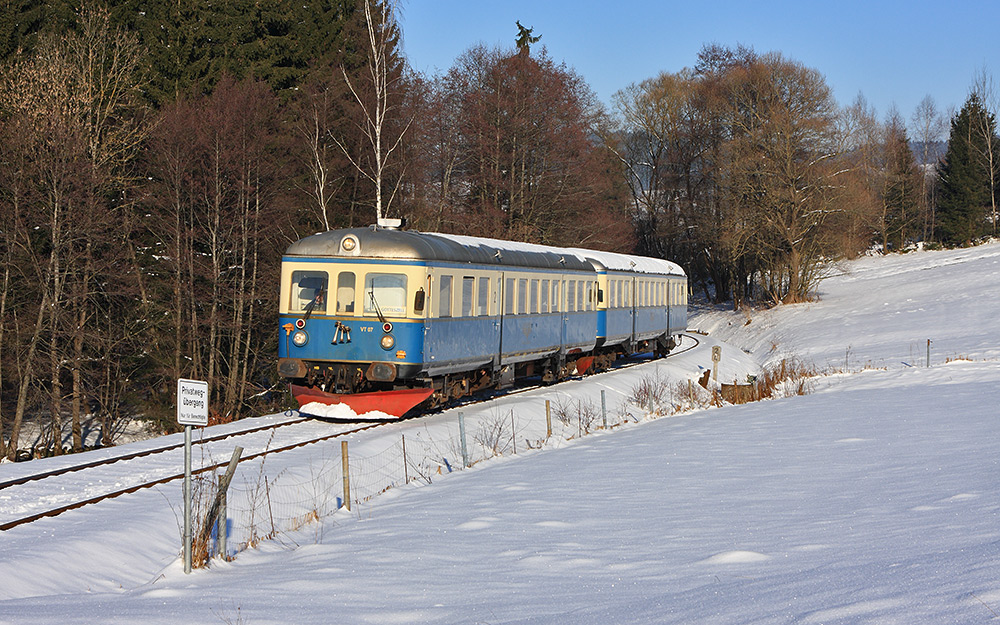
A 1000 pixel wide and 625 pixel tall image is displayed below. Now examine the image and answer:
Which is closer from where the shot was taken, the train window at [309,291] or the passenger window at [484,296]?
the train window at [309,291]

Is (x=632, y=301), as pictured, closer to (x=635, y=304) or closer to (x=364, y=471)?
(x=635, y=304)

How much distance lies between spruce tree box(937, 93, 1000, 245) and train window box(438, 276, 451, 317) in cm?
5817

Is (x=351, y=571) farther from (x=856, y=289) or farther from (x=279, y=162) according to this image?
(x=856, y=289)

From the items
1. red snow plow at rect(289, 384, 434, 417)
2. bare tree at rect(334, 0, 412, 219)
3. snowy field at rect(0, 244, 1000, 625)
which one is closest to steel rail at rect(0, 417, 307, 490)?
snowy field at rect(0, 244, 1000, 625)

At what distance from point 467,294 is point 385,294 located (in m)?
1.97

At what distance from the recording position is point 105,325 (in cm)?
2586

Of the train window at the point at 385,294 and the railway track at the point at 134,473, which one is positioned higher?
the train window at the point at 385,294

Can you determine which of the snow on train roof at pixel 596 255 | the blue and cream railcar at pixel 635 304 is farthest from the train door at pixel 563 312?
the blue and cream railcar at pixel 635 304

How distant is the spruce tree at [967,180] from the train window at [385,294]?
2334 inches

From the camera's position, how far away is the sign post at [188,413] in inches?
290

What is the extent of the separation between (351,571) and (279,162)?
2315cm

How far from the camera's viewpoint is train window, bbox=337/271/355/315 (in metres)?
15.9

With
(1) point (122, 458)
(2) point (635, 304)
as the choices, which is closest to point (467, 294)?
(1) point (122, 458)

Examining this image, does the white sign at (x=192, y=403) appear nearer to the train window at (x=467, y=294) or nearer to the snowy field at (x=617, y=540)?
the snowy field at (x=617, y=540)
